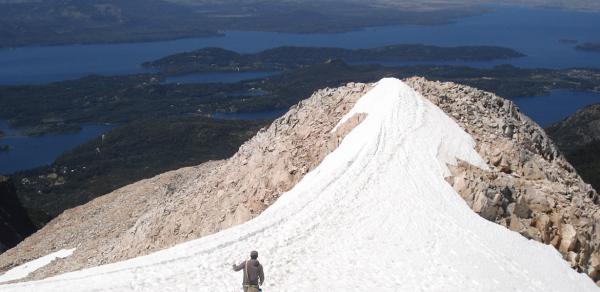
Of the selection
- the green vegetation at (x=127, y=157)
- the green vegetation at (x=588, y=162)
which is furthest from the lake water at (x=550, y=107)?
the green vegetation at (x=588, y=162)

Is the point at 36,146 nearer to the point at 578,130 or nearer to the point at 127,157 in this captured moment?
the point at 127,157

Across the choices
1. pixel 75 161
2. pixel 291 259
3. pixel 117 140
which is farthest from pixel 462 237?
pixel 117 140

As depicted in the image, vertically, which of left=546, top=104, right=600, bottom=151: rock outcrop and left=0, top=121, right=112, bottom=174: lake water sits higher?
left=546, top=104, right=600, bottom=151: rock outcrop

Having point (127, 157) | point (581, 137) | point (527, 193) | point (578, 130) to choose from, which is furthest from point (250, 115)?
point (527, 193)

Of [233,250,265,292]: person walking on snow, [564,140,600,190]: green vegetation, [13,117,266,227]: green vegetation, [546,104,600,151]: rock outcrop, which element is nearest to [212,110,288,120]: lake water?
[13,117,266,227]: green vegetation

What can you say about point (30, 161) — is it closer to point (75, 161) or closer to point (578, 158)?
point (75, 161)

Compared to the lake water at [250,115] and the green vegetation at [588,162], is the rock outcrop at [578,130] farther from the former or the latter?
the lake water at [250,115]

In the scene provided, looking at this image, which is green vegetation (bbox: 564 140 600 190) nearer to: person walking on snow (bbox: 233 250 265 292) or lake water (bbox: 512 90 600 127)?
person walking on snow (bbox: 233 250 265 292)
